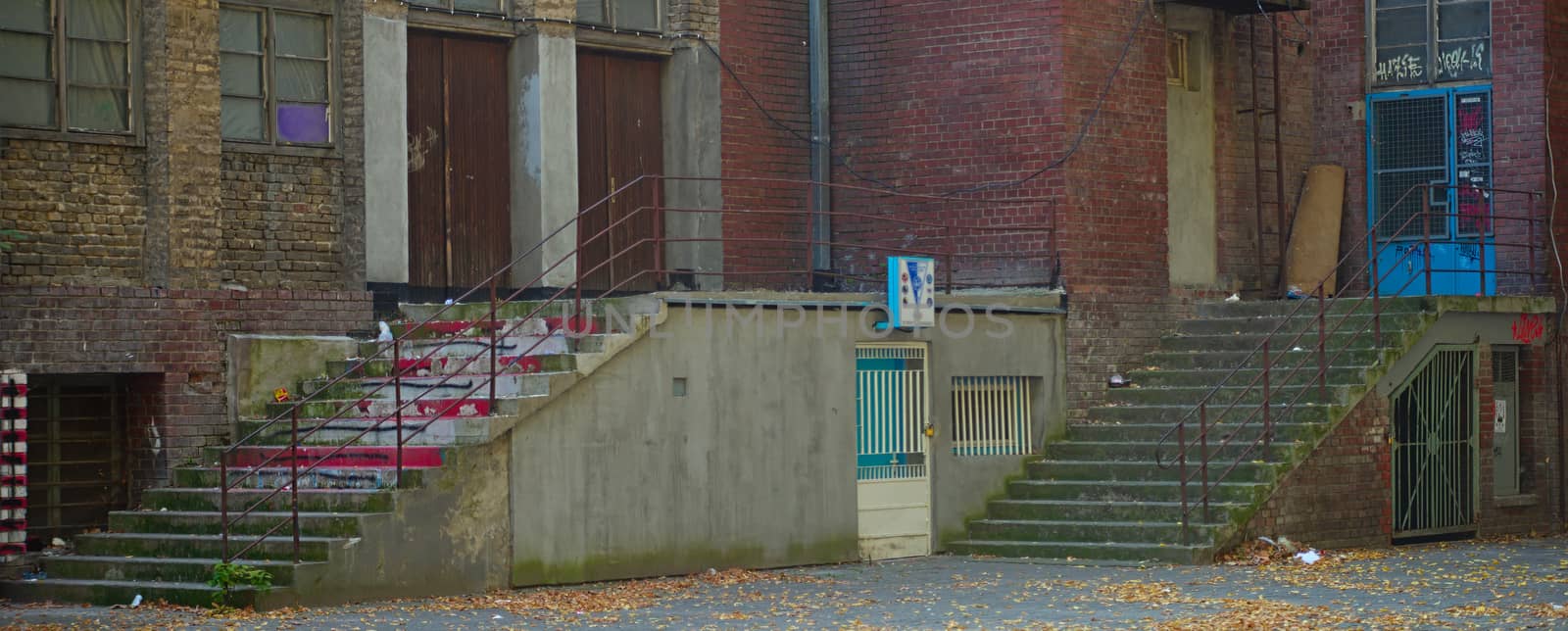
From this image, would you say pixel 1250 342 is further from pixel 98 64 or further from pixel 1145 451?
pixel 98 64

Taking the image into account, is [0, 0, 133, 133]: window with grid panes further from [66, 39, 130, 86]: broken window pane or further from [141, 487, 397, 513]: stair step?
[141, 487, 397, 513]: stair step

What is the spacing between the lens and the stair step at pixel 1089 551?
16.5 metres

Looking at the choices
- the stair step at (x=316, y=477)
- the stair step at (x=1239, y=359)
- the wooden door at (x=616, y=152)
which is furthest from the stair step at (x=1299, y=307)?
the stair step at (x=316, y=477)

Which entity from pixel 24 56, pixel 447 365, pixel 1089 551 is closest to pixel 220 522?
pixel 447 365

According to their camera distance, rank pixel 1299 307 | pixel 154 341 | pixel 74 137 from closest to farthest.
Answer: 1. pixel 74 137
2. pixel 154 341
3. pixel 1299 307

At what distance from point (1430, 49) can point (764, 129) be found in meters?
7.22

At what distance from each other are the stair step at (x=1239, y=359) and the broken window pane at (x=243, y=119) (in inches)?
332

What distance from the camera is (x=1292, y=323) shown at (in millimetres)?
19219

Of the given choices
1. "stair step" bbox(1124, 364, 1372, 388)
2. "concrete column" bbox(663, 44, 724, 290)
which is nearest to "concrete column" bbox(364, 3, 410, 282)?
"concrete column" bbox(663, 44, 724, 290)

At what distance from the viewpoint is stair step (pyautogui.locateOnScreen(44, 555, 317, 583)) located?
45.2ft

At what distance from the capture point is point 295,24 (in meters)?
17.1

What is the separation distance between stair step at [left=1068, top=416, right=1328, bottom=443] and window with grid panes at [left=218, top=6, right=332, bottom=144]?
7.20 metres

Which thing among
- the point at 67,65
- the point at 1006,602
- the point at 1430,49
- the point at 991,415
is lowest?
the point at 1006,602

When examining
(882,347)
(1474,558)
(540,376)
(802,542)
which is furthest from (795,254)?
(1474,558)
